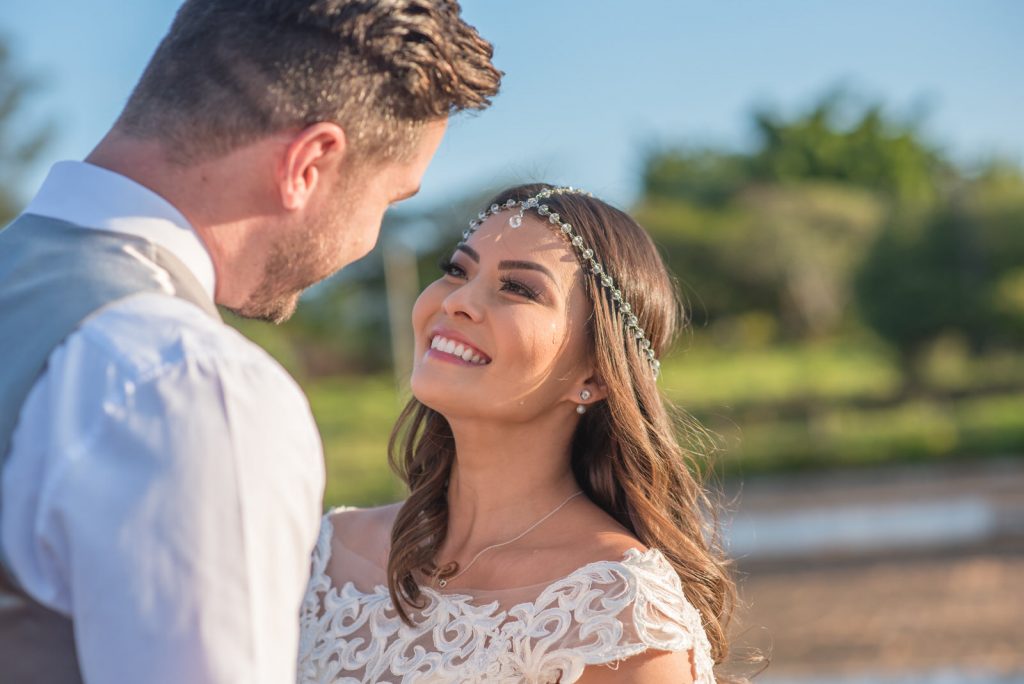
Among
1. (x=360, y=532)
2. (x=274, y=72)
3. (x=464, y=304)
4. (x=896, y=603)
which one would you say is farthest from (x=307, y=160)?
(x=896, y=603)

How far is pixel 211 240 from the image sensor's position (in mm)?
1541

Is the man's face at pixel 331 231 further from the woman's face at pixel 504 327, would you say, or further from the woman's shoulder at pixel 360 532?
the woman's shoulder at pixel 360 532

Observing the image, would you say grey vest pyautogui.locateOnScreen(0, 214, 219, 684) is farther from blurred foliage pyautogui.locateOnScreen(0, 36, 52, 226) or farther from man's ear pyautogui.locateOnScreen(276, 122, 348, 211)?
Answer: blurred foliage pyautogui.locateOnScreen(0, 36, 52, 226)

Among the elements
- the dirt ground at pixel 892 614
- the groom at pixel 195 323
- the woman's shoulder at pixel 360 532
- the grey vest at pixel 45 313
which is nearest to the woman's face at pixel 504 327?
the woman's shoulder at pixel 360 532

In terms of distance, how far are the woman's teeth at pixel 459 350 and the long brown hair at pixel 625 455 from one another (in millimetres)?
357

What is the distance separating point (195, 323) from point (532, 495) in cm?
197

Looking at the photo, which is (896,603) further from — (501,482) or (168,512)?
(168,512)

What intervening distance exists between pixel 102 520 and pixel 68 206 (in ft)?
1.62

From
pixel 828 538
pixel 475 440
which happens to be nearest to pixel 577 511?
pixel 475 440

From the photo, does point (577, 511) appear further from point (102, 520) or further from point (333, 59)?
point (102, 520)

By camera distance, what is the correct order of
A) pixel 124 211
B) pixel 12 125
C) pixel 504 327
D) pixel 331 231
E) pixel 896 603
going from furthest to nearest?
pixel 12 125 < pixel 896 603 < pixel 504 327 < pixel 331 231 < pixel 124 211

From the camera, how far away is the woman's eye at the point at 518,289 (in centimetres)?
314

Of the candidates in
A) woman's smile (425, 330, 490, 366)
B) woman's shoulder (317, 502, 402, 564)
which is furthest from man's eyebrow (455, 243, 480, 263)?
woman's shoulder (317, 502, 402, 564)

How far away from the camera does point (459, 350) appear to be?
10.0ft
